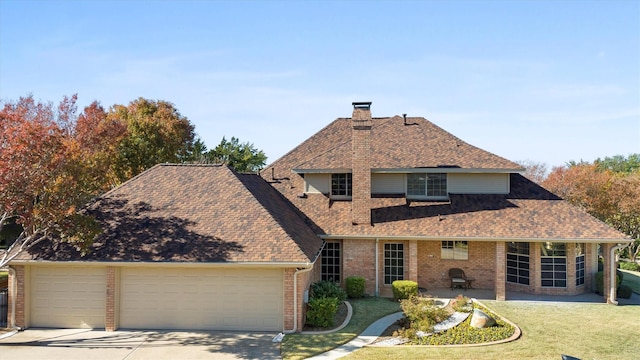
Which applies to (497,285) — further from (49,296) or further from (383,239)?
(49,296)

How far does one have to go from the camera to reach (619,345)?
496 inches

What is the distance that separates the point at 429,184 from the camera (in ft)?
70.8

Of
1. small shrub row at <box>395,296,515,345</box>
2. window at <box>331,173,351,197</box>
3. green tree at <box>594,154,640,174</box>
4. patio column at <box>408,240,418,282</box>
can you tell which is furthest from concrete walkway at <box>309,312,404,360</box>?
green tree at <box>594,154,640,174</box>

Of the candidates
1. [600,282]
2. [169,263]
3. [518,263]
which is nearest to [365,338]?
[169,263]

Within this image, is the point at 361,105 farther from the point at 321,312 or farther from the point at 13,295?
the point at 13,295

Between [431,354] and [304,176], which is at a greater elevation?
[304,176]

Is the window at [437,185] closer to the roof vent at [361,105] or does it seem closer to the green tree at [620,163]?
the roof vent at [361,105]

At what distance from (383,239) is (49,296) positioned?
13279 mm

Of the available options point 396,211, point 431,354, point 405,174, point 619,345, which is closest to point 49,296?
point 431,354

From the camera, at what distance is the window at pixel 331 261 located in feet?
66.1

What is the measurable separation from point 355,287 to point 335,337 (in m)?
5.24

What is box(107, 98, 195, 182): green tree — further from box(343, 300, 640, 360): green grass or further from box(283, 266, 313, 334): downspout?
box(343, 300, 640, 360): green grass

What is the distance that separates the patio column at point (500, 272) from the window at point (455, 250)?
180cm

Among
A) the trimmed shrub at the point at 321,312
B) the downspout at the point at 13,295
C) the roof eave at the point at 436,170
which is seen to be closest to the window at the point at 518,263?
the roof eave at the point at 436,170
